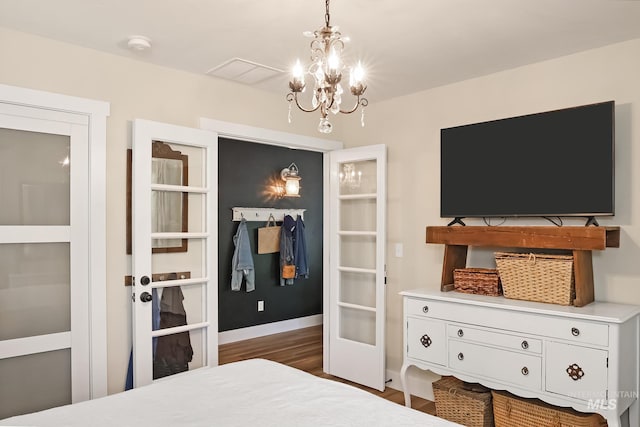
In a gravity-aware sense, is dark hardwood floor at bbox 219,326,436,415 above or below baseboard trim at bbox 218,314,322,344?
below

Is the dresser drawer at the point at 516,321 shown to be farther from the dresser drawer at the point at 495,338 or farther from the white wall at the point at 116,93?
the white wall at the point at 116,93

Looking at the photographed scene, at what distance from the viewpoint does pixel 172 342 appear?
10.5 feet

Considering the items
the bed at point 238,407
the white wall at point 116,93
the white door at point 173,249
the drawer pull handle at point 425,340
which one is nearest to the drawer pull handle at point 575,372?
the drawer pull handle at point 425,340

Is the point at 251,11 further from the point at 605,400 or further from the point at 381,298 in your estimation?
the point at 605,400

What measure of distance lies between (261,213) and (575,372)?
3956 millimetres

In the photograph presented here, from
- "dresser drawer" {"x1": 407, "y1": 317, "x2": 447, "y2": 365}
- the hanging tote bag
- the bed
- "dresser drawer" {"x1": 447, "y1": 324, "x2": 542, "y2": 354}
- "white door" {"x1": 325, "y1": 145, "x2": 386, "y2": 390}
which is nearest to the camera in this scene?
the bed

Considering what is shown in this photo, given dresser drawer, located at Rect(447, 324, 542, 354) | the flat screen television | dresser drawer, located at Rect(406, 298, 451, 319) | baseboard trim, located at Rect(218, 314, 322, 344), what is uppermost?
the flat screen television

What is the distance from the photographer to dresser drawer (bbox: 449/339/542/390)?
266cm

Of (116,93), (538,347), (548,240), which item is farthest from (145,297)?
(548,240)

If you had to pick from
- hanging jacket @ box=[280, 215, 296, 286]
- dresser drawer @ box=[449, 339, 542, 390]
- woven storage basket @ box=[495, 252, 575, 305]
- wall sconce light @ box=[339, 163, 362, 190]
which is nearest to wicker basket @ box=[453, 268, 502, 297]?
woven storage basket @ box=[495, 252, 575, 305]

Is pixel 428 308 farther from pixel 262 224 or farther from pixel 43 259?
pixel 262 224

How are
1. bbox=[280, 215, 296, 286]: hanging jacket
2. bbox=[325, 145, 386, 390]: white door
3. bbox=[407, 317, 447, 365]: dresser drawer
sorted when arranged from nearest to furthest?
bbox=[407, 317, 447, 365]: dresser drawer
bbox=[325, 145, 386, 390]: white door
bbox=[280, 215, 296, 286]: hanging jacket

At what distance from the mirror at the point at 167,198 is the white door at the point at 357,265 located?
1.44m

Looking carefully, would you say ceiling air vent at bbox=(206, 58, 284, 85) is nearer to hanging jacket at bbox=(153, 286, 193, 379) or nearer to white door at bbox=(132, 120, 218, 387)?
white door at bbox=(132, 120, 218, 387)
